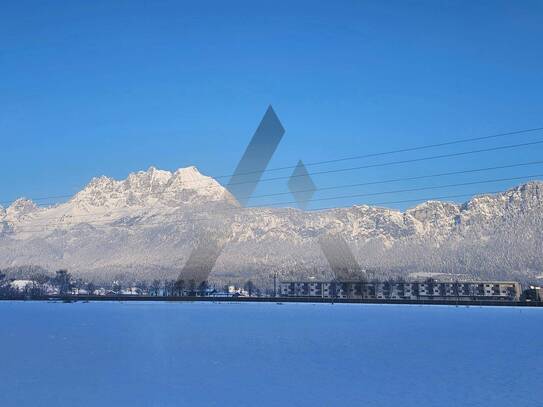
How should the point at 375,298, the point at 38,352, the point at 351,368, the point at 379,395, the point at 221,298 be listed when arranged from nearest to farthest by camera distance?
1. the point at 379,395
2. the point at 351,368
3. the point at 38,352
4. the point at 375,298
5. the point at 221,298

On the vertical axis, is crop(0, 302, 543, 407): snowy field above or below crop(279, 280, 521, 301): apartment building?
below

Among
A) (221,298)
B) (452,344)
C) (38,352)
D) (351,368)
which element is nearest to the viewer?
(351,368)

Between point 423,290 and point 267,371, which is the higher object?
point 423,290

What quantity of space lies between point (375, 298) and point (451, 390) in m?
157

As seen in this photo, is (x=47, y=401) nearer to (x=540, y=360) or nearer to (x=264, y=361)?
(x=264, y=361)

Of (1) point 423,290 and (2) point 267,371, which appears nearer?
(2) point 267,371

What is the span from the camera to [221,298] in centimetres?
19650

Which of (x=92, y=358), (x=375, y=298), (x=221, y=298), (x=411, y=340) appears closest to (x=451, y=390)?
(x=92, y=358)

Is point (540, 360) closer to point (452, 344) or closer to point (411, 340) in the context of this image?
point (452, 344)

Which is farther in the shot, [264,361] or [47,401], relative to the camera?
[264,361]

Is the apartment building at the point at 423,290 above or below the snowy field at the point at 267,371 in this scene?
above

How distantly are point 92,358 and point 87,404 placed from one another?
12741mm

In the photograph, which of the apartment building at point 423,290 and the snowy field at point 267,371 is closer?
the snowy field at point 267,371

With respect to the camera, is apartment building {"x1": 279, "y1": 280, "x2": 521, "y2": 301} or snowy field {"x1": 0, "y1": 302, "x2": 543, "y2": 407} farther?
apartment building {"x1": 279, "y1": 280, "x2": 521, "y2": 301}
